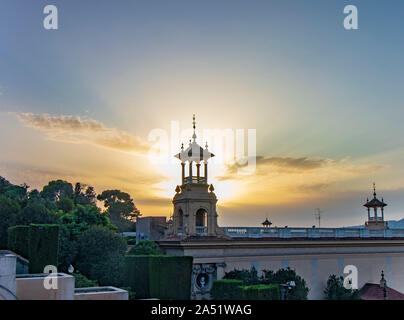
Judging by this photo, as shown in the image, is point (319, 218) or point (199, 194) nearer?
point (199, 194)

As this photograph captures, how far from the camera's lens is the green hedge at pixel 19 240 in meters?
31.3

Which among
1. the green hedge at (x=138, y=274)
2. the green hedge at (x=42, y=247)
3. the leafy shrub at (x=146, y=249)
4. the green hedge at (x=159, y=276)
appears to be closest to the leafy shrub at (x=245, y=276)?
the green hedge at (x=159, y=276)

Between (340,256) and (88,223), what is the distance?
24275 millimetres

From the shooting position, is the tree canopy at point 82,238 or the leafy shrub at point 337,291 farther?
the leafy shrub at point 337,291

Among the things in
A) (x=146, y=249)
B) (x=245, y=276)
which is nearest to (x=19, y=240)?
(x=146, y=249)

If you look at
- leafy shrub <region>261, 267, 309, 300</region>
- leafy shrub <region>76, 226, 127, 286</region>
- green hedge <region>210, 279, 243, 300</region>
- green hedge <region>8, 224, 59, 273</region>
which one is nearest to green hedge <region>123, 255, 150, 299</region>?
leafy shrub <region>76, 226, 127, 286</region>

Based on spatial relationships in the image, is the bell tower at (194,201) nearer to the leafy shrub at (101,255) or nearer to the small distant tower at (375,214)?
the leafy shrub at (101,255)

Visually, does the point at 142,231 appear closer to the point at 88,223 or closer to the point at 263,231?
the point at 88,223

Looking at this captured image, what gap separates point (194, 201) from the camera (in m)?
34.8

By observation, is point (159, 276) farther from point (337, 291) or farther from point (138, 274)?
point (337, 291)

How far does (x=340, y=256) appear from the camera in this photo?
3853cm

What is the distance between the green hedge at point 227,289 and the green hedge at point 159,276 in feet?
6.23

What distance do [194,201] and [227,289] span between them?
8.44 meters
